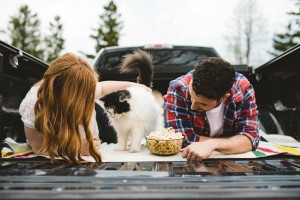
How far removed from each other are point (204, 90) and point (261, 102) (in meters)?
1.89

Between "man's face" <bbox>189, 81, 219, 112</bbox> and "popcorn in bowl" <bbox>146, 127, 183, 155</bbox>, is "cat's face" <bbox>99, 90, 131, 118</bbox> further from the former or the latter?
"man's face" <bbox>189, 81, 219, 112</bbox>

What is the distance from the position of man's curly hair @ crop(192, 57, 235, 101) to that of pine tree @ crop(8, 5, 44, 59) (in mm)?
27244

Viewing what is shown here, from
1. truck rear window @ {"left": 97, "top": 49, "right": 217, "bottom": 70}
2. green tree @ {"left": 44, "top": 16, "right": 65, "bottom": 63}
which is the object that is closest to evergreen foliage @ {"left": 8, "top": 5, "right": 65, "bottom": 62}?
green tree @ {"left": 44, "top": 16, "right": 65, "bottom": 63}

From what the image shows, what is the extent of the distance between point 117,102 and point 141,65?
607 millimetres

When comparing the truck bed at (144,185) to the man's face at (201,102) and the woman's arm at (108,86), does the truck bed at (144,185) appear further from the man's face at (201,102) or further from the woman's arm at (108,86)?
the woman's arm at (108,86)

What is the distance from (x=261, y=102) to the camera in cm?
383

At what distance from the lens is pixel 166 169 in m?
1.73

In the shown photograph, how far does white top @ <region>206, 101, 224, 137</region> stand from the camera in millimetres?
2730

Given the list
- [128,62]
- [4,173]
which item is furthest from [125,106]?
[4,173]

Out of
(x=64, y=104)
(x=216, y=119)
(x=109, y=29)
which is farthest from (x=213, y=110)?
(x=109, y=29)

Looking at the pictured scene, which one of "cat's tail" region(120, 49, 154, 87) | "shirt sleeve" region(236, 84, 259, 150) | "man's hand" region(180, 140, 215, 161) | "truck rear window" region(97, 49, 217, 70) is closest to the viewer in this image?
"man's hand" region(180, 140, 215, 161)

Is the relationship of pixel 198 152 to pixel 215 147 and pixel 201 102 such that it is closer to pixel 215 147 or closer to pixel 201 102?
pixel 215 147

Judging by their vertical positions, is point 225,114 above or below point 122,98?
below

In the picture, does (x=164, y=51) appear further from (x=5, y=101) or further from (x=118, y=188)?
(x=118, y=188)
